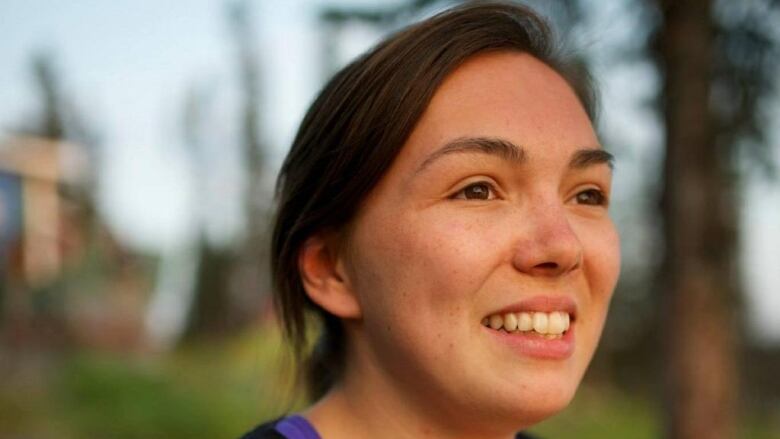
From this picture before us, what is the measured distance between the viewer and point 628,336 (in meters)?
10.3

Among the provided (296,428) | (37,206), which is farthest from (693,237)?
(37,206)

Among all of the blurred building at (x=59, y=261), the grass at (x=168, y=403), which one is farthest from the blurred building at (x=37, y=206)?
the grass at (x=168, y=403)

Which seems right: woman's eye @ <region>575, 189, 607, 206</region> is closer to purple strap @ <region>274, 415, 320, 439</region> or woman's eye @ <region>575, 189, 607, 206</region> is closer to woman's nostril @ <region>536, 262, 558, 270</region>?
woman's nostril @ <region>536, 262, 558, 270</region>

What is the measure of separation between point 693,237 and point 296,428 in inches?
62.2

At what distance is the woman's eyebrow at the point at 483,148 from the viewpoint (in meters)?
1.79

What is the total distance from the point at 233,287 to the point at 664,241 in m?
7.71

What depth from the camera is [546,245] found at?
→ 67.4 inches

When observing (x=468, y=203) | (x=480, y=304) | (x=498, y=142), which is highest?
(x=498, y=142)

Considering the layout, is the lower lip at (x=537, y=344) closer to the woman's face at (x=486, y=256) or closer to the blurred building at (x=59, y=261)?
the woman's face at (x=486, y=256)

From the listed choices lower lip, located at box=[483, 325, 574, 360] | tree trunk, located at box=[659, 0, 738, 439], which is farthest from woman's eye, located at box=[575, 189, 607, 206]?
tree trunk, located at box=[659, 0, 738, 439]

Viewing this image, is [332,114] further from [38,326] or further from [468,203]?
[38,326]

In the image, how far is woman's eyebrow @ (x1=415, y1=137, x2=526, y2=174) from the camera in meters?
1.79

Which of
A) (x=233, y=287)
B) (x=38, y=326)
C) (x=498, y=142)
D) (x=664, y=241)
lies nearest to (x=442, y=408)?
(x=498, y=142)

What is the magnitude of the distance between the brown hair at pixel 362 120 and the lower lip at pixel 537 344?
0.40 m
